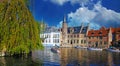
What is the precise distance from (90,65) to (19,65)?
16.8 ft

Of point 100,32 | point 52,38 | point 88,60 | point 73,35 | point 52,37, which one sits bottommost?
point 88,60

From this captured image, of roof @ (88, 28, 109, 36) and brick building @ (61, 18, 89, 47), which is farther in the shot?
brick building @ (61, 18, 89, 47)

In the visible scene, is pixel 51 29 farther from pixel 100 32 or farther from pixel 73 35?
pixel 100 32

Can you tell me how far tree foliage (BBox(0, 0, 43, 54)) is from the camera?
19.5 metres

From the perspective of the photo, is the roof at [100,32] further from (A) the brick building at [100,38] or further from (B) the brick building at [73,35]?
(B) the brick building at [73,35]

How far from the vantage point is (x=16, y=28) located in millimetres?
19609

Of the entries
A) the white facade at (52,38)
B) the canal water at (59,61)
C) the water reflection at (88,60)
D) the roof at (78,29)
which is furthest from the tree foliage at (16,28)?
the white facade at (52,38)

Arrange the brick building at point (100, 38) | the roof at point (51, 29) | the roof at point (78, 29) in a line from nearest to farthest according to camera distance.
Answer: the brick building at point (100, 38) → the roof at point (78, 29) → the roof at point (51, 29)

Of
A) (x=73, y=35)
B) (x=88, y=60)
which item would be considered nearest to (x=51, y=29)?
(x=73, y=35)

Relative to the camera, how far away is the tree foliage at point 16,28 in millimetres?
19516

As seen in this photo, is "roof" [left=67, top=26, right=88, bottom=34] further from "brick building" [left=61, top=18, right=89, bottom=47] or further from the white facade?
the white facade

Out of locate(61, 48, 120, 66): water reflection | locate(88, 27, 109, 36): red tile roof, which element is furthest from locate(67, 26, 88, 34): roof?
locate(61, 48, 120, 66): water reflection

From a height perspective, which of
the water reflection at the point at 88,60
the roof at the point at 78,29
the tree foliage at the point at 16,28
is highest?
the roof at the point at 78,29

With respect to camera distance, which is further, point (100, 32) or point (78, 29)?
point (78, 29)
